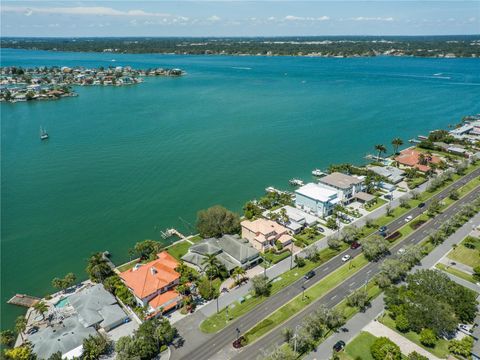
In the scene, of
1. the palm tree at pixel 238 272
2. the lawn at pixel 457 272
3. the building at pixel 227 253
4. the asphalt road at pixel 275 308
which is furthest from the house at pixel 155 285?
the lawn at pixel 457 272

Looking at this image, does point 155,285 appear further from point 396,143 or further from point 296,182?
point 396,143

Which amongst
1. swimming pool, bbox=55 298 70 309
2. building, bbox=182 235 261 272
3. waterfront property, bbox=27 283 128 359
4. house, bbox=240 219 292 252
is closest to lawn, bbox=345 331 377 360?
building, bbox=182 235 261 272

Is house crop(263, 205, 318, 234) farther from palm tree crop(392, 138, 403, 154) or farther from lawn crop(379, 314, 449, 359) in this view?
palm tree crop(392, 138, 403, 154)

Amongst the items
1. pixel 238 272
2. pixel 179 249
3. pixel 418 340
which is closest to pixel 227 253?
pixel 238 272

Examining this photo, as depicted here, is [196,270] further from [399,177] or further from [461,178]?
[461,178]

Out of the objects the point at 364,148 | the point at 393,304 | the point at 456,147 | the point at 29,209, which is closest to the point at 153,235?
the point at 29,209

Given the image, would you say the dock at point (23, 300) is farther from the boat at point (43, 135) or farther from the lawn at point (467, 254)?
the boat at point (43, 135)
